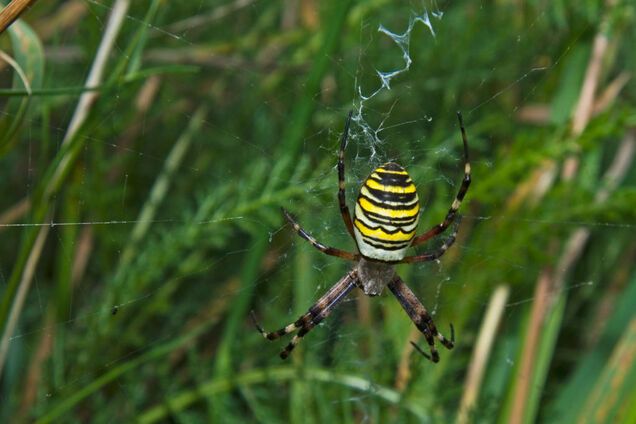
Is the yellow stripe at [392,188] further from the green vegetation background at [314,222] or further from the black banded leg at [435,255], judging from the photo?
the black banded leg at [435,255]

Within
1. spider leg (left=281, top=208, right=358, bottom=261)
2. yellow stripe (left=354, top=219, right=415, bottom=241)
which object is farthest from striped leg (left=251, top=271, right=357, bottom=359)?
yellow stripe (left=354, top=219, right=415, bottom=241)

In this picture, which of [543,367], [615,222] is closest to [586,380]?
[543,367]

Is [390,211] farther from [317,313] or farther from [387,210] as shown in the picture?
[317,313]

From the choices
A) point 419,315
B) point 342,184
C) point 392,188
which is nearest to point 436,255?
point 419,315

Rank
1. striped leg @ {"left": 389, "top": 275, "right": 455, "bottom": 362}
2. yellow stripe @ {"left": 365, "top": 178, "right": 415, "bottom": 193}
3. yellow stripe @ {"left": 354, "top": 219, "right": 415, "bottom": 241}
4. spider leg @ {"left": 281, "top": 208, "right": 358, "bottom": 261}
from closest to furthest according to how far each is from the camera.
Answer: yellow stripe @ {"left": 365, "top": 178, "right": 415, "bottom": 193}, yellow stripe @ {"left": 354, "top": 219, "right": 415, "bottom": 241}, spider leg @ {"left": 281, "top": 208, "right": 358, "bottom": 261}, striped leg @ {"left": 389, "top": 275, "right": 455, "bottom": 362}

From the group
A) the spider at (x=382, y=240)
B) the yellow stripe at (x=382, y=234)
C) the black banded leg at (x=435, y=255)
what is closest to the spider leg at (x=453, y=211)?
the spider at (x=382, y=240)

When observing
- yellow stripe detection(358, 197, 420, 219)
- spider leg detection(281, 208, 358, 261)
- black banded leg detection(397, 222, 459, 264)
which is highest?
yellow stripe detection(358, 197, 420, 219)

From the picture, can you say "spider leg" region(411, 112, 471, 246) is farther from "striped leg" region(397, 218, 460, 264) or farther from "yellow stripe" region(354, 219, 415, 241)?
"yellow stripe" region(354, 219, 415, 241)
